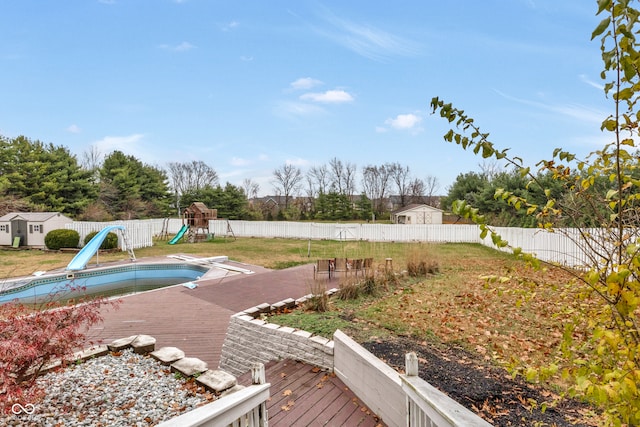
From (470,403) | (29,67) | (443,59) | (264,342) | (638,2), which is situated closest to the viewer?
(638,2)

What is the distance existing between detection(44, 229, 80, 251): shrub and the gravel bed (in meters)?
14.5

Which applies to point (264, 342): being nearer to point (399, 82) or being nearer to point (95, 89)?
point (399, 82)

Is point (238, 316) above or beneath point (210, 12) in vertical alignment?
beneath

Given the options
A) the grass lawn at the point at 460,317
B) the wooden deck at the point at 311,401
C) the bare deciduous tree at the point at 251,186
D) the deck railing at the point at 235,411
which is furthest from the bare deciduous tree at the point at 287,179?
the deck railing at the point at 235,411

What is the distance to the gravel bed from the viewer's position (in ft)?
9.39

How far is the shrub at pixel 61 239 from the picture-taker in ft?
50.7

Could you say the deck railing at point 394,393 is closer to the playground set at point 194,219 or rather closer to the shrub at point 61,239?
the shrub at point 61,239

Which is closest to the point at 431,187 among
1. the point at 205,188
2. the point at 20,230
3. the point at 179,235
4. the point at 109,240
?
the point at 205,188

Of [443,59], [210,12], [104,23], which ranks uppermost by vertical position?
[104,23]

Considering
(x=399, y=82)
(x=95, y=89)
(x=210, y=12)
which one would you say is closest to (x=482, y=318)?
(x=399, y=82)

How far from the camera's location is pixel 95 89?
1483 cm

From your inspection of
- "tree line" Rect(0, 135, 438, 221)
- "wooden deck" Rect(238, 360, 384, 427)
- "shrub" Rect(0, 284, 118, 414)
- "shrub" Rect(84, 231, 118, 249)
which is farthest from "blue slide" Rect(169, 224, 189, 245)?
"wooden deck" Rect(238, 360, 384, 427)

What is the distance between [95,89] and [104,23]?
5.28 meters

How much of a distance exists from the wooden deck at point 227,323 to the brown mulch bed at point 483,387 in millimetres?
679
